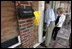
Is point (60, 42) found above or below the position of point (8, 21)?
below

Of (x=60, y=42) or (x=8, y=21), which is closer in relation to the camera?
(x=8, y=21)

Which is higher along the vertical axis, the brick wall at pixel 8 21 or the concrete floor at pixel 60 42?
the brick wall at pixel 8 21

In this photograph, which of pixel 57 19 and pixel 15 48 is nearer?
pixel 15 48

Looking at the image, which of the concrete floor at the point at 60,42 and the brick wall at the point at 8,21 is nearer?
the brick wall at the point at 8,21

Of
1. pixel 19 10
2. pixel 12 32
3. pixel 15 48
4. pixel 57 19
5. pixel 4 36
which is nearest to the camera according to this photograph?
pixel 19 10

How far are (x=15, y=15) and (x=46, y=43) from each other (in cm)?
148

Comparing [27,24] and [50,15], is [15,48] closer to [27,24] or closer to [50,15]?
[27,24]

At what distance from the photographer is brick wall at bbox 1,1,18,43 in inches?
44.5

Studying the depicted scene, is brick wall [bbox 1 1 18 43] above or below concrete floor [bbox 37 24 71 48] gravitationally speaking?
above

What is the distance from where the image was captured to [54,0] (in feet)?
8.36

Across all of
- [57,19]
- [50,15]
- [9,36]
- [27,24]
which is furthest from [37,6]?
[9,36]

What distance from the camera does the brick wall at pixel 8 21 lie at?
3.71 ft

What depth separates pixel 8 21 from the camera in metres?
1.23

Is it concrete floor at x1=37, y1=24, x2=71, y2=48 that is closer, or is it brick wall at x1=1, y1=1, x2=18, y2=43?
brick wall at x1=1, y1=1, x2=18, y2=43
